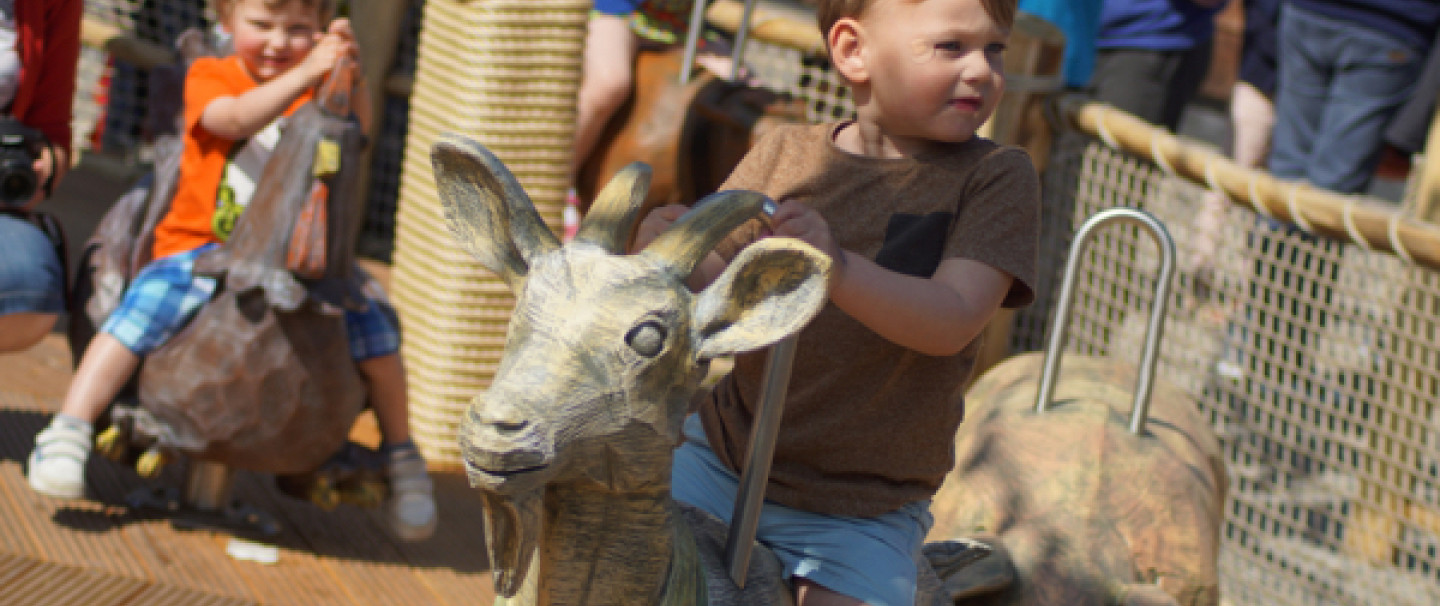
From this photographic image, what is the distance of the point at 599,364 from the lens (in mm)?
1223

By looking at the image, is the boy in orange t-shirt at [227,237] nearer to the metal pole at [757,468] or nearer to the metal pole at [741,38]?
the metal pole at [741,38]

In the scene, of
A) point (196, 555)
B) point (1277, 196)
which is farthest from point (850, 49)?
point (1277, 196)

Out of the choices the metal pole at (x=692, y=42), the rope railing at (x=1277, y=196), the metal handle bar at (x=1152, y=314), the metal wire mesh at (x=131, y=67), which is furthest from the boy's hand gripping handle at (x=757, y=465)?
the metal wire mesh at (x=131, y=67)

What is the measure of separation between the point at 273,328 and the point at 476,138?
3.14ft

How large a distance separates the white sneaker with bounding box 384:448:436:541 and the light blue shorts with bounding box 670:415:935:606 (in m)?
1.32

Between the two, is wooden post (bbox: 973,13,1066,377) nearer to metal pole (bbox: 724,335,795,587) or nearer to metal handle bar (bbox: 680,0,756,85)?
metal handle bar (bbox: 680,0,756,85)

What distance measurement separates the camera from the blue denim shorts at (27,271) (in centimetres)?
292

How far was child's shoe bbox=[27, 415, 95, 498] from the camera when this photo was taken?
106 inches

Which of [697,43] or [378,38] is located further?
[378,38]

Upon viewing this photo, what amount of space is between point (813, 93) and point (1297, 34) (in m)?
1.70

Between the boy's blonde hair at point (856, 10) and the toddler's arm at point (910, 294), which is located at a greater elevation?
the boy's blonde hair at point (856, 10)

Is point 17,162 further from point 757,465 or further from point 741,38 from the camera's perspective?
point 757,465

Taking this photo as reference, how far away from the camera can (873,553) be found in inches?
66.4

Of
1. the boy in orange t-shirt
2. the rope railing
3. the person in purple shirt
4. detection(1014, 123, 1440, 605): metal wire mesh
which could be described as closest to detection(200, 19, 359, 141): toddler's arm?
the boy in orange t-shirt
